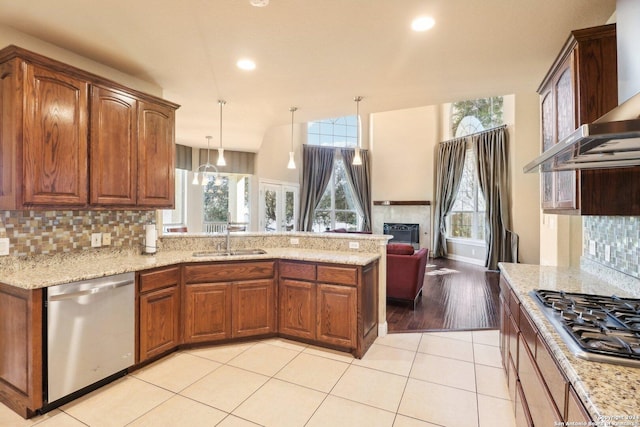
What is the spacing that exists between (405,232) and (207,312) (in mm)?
6773

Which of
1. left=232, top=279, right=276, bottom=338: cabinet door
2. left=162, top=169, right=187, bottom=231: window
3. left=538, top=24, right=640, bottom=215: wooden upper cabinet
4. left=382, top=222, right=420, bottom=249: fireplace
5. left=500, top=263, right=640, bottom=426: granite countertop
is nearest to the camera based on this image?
left=500, top=263, right=640, bottom=426: granite countertop

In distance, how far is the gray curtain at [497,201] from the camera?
265 inches

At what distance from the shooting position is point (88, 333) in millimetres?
2141

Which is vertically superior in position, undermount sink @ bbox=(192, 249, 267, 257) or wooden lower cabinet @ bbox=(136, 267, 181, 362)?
undermount sink @ bbox=(192, 249, 267, 257)

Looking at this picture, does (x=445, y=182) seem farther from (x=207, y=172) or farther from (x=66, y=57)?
(x=66, y=57)

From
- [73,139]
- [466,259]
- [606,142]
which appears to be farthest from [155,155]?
[466,259]

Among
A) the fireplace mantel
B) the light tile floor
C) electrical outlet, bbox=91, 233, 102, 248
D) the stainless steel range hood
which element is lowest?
the light tile floor

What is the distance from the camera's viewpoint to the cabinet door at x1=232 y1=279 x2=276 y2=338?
2969 millimetres

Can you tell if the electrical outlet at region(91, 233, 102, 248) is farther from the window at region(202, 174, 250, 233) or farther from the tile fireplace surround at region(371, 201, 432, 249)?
the tile fireplace surround at region(371, 201, 432, 249)

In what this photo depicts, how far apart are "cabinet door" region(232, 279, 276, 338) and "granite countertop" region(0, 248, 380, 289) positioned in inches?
11.1

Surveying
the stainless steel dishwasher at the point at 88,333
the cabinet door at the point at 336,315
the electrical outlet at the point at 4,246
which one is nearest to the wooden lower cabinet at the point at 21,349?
the stainless steel dishwasher at the point at 88,333

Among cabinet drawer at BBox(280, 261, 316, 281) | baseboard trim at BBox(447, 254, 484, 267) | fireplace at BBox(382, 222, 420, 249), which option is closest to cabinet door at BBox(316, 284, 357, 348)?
cabinet drawer at BBox(280, 261, 316, 281)

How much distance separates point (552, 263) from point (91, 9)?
4.27 m

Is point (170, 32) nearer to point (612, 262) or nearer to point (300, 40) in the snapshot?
point (300, 40)
